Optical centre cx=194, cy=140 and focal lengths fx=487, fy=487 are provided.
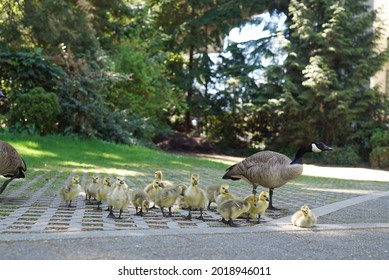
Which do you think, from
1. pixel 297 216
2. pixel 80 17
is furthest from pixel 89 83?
pixel 297 216

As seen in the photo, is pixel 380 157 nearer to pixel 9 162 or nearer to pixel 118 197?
pixel 118 197

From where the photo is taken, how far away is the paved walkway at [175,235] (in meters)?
4.64

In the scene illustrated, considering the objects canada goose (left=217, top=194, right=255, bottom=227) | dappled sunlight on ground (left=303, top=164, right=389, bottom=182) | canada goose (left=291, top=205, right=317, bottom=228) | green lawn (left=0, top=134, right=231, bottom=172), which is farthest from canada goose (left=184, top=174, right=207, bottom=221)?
dappled sunlight on ground (left=303, top=164, right=389, bottom=182)

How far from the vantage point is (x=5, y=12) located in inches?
837

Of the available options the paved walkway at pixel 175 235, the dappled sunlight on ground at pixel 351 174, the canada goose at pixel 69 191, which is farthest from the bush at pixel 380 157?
the canada goose at pixel 69 191

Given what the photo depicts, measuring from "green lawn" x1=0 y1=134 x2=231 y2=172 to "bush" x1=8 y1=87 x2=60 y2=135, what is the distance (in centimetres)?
79

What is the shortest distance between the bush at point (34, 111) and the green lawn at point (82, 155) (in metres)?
0.79

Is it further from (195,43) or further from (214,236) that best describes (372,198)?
(195,43)

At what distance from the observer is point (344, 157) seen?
81.9 ft

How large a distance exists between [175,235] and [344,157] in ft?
69.1

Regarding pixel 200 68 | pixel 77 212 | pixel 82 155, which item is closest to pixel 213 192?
pixel 77 212

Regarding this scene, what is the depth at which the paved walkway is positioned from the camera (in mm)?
4645

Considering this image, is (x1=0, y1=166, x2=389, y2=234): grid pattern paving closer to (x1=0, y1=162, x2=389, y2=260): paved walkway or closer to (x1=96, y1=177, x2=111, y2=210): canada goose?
(x1=0, y1=162, x2=389, y2=260): paved walkway

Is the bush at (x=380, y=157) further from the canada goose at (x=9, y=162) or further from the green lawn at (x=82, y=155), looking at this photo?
the canada goose at (x=9, y=162)
